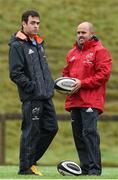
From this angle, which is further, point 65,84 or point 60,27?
point 60,27

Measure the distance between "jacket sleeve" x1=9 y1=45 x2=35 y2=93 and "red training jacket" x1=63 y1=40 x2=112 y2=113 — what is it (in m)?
0.65

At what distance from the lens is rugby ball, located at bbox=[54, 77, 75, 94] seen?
10.0m

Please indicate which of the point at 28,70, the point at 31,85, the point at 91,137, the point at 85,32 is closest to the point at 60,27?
the point at 85,32

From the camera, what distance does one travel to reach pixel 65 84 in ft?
33.3

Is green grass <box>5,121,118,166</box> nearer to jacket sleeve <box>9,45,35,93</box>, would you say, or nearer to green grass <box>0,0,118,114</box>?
green grass <box>0,0,118,114</box>

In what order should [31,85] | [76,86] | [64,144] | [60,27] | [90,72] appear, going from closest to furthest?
[31,85], [76,86], [90,72], [64,144], [60,27]

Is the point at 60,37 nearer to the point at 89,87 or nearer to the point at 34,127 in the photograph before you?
the point at 89,87

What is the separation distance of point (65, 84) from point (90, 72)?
0.32 m

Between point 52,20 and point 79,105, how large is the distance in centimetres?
1255

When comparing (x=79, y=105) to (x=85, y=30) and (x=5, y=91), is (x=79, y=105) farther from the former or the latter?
(x=5, y=91)

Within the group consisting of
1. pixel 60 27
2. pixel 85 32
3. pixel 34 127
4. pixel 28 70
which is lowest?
pixel 60 27

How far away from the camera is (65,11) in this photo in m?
22.8

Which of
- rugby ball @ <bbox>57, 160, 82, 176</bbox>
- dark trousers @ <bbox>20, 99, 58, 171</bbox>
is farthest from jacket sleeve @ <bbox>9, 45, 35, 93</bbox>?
rugby ball @ <bbox>57, 160, 82, 176</bbox>

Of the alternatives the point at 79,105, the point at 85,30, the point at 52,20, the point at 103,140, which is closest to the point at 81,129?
the point at 79,105
